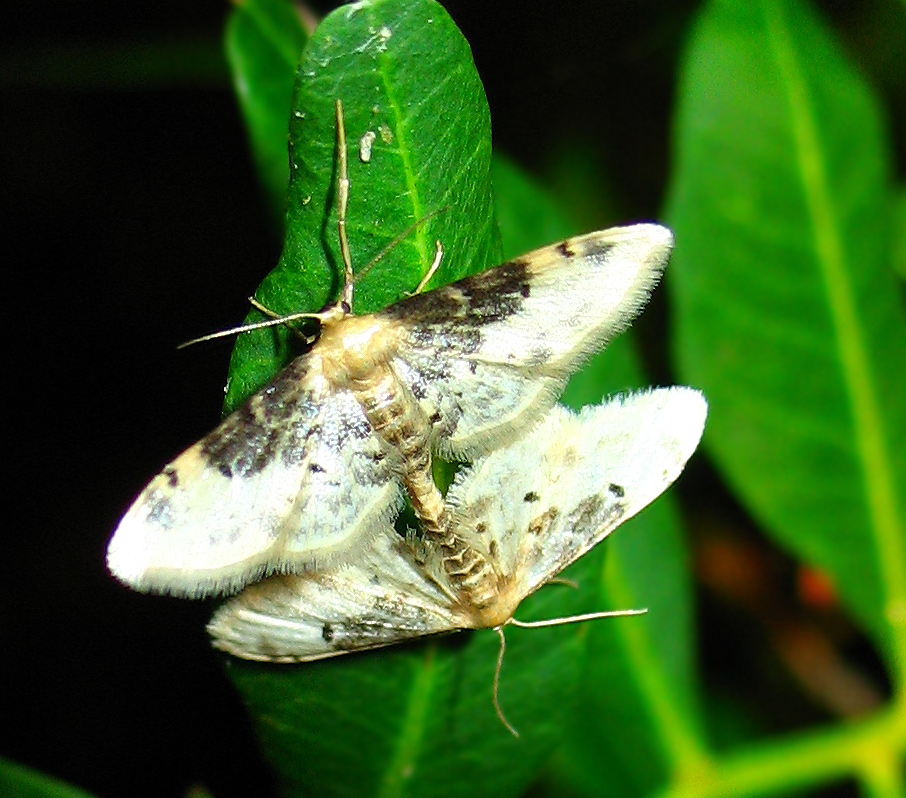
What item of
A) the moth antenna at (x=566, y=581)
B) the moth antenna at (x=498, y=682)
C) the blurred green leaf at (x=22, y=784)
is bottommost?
the moth antenna at (x=498, y=682)

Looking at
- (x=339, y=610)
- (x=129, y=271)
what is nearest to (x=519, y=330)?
(x=339, y=610)

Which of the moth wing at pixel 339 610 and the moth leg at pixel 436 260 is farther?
the moth wing at pixel 339 610

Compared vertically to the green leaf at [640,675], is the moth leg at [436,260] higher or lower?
higher

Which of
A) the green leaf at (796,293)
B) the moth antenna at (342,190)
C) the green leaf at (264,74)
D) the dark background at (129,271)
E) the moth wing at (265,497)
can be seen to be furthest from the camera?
the dark background at (129,271)

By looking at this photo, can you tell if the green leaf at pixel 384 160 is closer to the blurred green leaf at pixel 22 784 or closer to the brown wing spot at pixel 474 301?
the brown wing spot at pixel 474 301

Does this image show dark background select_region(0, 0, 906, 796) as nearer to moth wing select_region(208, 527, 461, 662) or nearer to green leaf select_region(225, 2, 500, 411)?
moth wing select_region(208, 527, 461, 662)

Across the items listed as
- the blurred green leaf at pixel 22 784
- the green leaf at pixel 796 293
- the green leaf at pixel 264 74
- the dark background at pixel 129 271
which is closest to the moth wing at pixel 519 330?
the green leaf at pixel 264 74

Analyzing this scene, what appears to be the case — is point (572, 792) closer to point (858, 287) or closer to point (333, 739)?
point (333, 739)
